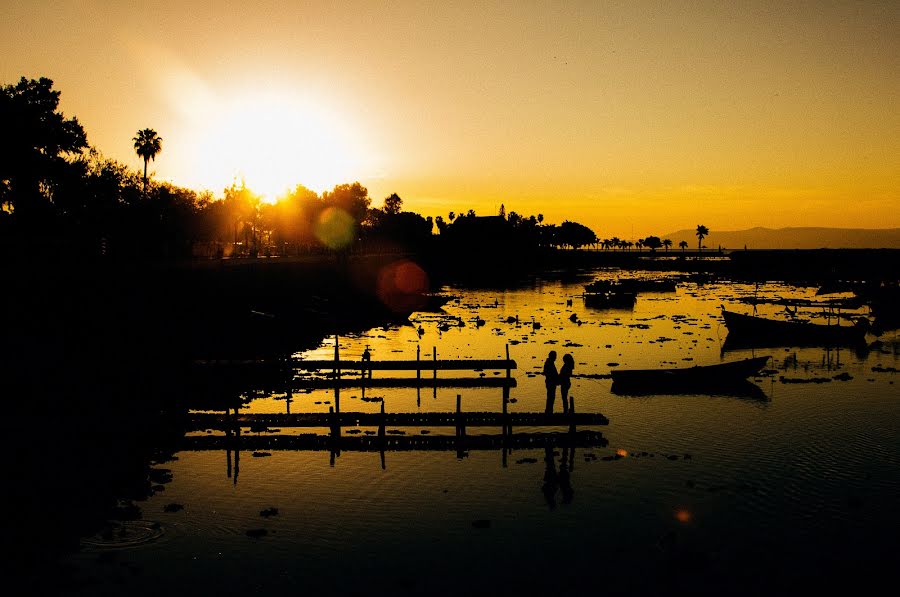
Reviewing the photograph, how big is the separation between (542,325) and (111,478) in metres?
55.8

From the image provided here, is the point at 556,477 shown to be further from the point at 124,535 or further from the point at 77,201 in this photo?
the point at 77,201

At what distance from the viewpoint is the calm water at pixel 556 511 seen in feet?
58.2

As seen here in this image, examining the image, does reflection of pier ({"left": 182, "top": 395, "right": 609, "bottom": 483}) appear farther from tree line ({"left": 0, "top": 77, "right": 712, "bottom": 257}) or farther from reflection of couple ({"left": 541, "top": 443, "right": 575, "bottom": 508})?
tree line ({"left": 0, "top": 77, "right": 712, "bottom": 257})

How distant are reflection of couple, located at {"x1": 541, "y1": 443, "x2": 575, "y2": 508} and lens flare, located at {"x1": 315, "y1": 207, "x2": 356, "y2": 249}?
418 feet

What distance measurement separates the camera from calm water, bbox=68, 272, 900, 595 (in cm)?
1775

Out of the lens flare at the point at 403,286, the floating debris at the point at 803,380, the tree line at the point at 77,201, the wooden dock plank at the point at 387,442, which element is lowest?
the floating debris at the point at 803,380

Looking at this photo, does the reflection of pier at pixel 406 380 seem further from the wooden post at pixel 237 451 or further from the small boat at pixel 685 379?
the wooden post at pixel 237 451

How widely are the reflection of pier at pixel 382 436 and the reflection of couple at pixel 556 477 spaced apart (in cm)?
55

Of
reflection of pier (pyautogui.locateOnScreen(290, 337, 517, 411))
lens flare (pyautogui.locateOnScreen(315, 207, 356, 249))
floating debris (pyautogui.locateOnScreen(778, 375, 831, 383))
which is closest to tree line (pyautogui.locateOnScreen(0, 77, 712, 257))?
reflection of pier (pyautogui.locateOnScreen(290, 337, 517, 411))

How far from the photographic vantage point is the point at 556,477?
80.4 feet

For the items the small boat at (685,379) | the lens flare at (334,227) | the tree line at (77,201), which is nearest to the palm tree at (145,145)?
the tree line at (77,201)

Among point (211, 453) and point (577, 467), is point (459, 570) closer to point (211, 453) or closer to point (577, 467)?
point (577, 467)

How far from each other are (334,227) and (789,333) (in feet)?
378

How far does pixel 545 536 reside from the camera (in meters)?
20.2
